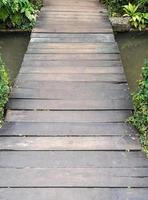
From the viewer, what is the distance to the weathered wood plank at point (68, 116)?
4770 mm

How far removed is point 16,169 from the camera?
153 inches

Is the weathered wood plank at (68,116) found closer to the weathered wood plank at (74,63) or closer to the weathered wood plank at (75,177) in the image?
the weathered wood plank at (75,177)

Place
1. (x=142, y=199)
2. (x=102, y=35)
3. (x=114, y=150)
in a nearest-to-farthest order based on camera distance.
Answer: (x=142, y=199)
(x=114, y=150)
(x=102, y=35)

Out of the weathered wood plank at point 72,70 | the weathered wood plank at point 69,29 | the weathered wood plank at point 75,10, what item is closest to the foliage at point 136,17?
the weathered wood plank at point 75,10

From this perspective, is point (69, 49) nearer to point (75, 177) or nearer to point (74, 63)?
point (74, 63)

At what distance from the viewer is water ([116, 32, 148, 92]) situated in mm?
6996

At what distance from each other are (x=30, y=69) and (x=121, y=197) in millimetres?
3122

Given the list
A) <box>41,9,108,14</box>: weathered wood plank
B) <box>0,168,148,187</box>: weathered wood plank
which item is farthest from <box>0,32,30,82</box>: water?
<box>0,168,148,187</box>: weathered wood plank

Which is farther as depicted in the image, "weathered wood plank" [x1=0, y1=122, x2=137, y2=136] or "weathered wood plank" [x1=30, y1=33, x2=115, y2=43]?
"weathered wood plank" [x1=30, y1=33, x2=115, y2=43]

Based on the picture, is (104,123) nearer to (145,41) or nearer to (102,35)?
(102,35)

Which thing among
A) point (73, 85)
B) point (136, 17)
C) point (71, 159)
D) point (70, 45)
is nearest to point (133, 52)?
point (136, 17)

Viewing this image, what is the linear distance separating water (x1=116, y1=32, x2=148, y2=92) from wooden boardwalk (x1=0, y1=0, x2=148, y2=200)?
52 cm

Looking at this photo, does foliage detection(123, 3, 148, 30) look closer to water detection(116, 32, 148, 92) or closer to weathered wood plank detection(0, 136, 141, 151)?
water detection(116, 32, 148, 92)

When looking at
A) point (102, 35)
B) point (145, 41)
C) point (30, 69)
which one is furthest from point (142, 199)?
point (145, 41)
